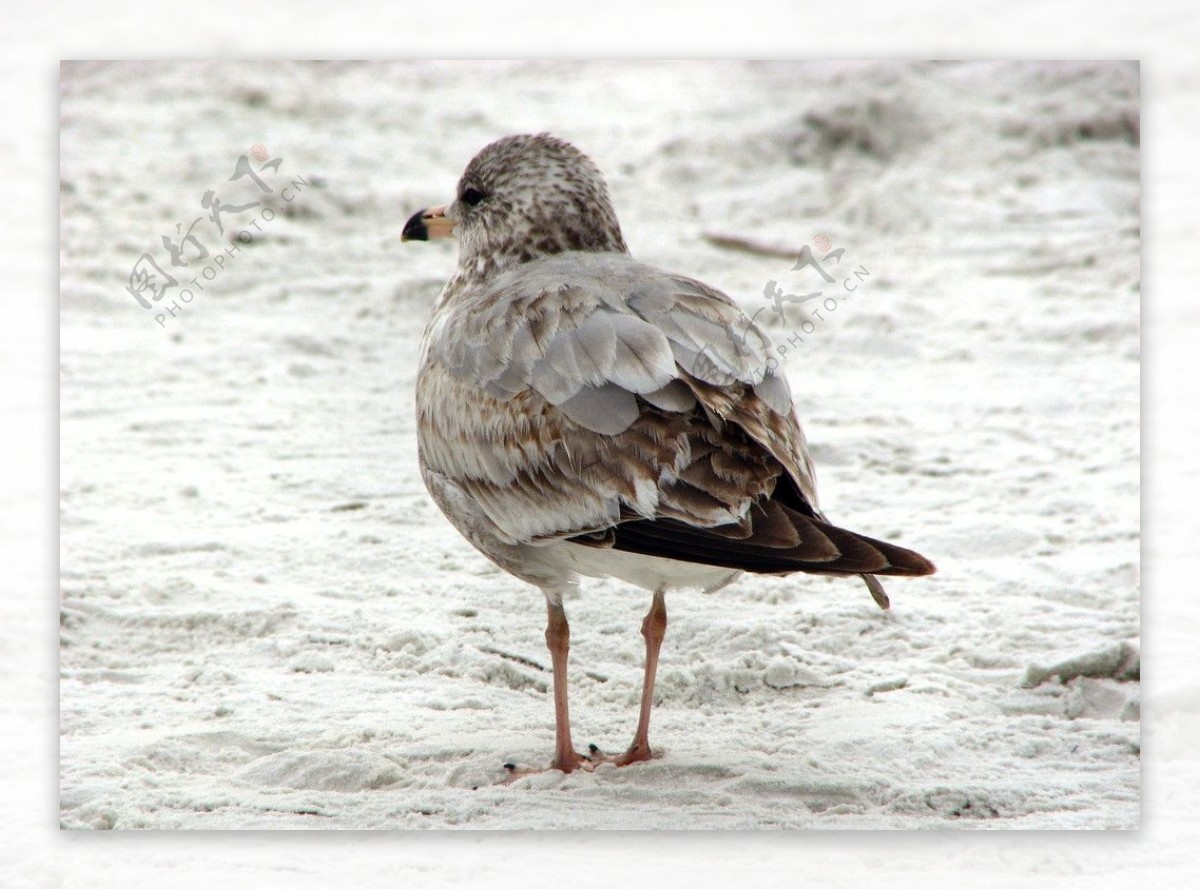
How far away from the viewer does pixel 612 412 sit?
323 cm

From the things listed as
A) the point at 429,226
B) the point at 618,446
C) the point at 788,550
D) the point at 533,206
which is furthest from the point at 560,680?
the point at 429,226

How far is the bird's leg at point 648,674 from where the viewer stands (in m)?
3.57

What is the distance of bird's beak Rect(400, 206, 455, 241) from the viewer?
4.24m

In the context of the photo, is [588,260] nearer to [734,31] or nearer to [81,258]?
[734,31]

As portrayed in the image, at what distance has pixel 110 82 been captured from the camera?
16.1 feet

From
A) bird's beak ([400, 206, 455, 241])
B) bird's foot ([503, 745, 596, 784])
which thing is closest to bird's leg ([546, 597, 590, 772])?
bird's foot ([503, 745, 596, 784])

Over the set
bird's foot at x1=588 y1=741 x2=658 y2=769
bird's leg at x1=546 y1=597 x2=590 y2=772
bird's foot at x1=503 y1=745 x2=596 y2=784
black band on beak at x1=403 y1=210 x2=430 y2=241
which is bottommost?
bird's foot at x1=503 y1=745 x2=596 y2=784

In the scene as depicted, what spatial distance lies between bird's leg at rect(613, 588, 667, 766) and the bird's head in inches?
35.9

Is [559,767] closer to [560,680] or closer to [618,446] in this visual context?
[560,680]

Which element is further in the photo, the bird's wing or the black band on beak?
the black band on beak

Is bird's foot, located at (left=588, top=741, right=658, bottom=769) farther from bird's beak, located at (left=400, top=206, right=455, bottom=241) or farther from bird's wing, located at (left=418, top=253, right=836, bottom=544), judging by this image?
bird's beak, located at (left=400, top=206, right=455, bottom=241)

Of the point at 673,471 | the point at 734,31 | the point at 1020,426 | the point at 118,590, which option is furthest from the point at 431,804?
the point at 1020,426

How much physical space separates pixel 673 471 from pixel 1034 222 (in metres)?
3.28

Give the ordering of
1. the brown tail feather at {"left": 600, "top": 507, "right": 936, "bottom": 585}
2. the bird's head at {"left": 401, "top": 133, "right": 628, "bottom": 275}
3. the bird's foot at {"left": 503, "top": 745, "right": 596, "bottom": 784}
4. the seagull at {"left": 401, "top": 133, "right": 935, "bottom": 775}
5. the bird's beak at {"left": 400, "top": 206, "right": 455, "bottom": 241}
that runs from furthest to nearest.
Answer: the bird's beak at {"left": 400, "top": 206, "right": 455, "bottom": 241} < the bird's head at {"left": 401, "top": 133, "right": 628, "bottom": 275} < the bird's foot at {"left": 503, "top": 745, "right": 596, "bottom": 784} < the seagull at {"left": 401, "top": 133, "right": 935, "bottom": 775} < the brown tail feather at {"left": 600, "top": 507, "right": 936, "bottom": 585}
